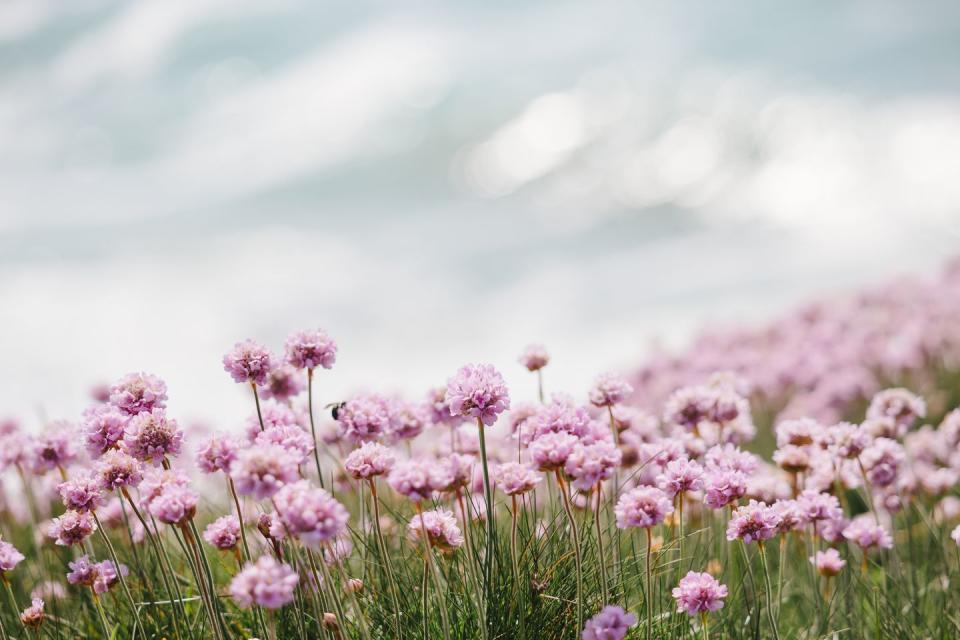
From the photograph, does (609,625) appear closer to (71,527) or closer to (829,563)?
(829,563)

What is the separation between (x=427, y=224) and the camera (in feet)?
98.3

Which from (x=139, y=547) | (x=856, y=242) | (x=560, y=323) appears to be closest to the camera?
(x=139, y=547)

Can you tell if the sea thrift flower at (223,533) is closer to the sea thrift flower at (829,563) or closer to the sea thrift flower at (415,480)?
the sea thrift flower at (415,480)

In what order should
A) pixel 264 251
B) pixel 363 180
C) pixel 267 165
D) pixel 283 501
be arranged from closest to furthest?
pixel 283 501, pixel 264 251, pixel 363 180, pixel 267 165

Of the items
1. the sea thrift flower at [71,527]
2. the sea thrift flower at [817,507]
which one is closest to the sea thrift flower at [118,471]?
the sea thrift flower at [71,527]

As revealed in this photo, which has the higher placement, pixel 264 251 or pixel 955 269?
pixel 264 251

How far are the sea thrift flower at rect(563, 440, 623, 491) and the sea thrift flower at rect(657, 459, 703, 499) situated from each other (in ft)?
1.18

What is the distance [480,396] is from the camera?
2428 mm

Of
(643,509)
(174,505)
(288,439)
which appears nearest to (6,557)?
(174,505)

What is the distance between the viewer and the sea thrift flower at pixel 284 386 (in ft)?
10.6

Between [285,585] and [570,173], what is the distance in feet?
103

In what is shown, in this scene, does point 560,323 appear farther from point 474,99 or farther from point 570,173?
point 474,99

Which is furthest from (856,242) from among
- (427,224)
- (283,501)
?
(283,501)

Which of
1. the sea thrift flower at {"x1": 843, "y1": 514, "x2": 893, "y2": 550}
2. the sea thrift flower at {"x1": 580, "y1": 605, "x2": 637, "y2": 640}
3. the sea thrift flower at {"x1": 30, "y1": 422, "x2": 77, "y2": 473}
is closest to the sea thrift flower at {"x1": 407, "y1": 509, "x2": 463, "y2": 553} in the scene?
the sea thrift flower at {"x1": 580, "y1": 605, "x2": 637, "y2": 640}
